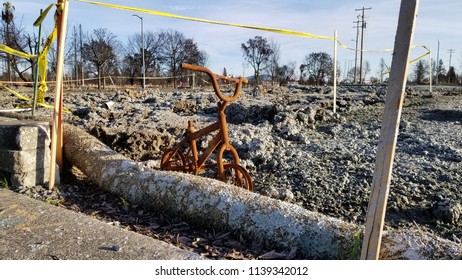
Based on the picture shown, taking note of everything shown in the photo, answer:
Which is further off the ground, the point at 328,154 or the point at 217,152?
the point at 217,152

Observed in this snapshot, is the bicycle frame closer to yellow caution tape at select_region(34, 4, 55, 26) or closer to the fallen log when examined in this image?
the fallen log

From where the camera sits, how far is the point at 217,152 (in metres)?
4.01

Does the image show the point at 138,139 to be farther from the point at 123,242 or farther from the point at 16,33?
the point at 16,33

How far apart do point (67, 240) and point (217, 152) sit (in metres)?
1.76

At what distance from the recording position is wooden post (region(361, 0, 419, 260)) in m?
1.75

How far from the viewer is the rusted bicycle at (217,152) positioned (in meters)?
3.96

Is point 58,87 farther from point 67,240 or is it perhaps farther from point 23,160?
point 67,240

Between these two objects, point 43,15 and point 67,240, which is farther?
point 43,15

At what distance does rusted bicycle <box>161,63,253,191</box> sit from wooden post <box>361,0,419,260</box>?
2134mm

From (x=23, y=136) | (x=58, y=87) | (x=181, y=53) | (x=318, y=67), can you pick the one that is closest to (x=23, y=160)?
(x=23, y=136)

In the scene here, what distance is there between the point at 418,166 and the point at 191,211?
3.59m

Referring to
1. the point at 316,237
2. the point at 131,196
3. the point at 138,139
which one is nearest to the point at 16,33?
the point at 138,139

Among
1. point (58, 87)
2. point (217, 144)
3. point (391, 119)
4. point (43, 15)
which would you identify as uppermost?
point (43, 15)

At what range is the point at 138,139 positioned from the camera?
5.98 metres
